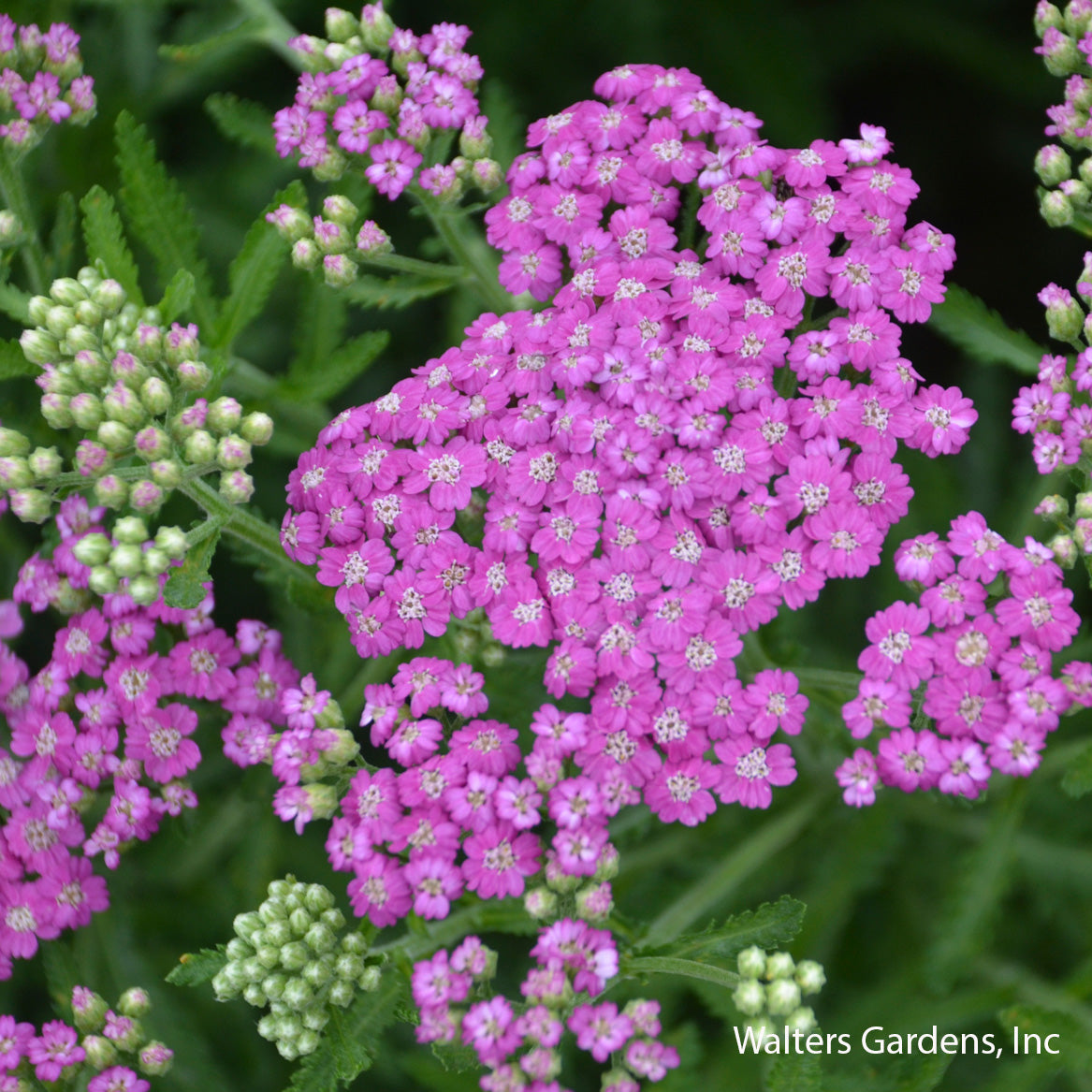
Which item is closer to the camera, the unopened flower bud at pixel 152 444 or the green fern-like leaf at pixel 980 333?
the unopened flower bud at pixel 152 444

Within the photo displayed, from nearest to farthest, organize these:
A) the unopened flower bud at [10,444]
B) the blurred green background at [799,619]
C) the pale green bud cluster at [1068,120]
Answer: the unopened flower bud at [10,444]
the pale green bud cluster at [1068,120]
the blurred green background at [799,619]

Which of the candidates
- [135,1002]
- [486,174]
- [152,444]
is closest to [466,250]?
[486,174]

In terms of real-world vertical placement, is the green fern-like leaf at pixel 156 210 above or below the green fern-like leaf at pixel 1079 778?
above

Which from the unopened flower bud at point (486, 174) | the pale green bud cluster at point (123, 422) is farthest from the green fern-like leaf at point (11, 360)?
the unopened flower bud at point (486, 174)

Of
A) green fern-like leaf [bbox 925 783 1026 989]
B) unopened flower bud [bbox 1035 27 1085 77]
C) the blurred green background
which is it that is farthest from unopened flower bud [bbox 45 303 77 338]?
green fern-like leaf [bbox 925 783 1026 989]

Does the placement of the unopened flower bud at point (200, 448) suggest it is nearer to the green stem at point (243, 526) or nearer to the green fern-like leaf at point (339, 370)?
the green stem at point (243, 526)

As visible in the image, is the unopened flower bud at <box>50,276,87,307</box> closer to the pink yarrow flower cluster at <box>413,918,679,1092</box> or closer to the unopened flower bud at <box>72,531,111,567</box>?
the unopened flower bud at <box>72,531,111,567</box>

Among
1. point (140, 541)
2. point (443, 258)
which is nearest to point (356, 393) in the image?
point (443, 258)

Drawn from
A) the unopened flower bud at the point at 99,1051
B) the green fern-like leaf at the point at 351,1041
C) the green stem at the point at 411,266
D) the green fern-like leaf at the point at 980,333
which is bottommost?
the unopened flower bud at the point at 99,1051

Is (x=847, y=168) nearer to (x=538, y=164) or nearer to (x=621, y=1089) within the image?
(x=538, y=164)
